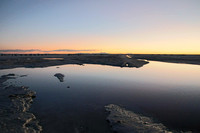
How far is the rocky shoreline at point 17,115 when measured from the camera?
21.4ft

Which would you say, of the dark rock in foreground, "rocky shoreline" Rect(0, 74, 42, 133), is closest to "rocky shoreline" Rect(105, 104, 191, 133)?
the dark rock in foreground

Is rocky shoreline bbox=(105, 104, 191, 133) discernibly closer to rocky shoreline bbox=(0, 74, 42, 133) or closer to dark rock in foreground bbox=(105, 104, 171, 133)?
dark rock in foreground bbox=(105, 104, 171, 133)

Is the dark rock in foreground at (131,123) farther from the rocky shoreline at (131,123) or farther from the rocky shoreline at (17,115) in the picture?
the rocky shoreline at (17,115)

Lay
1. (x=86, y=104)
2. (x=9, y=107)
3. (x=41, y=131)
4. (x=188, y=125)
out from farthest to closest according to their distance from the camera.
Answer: (x=86, y=104) → (x=9, y=107) → (x=188, y=125) → (x=41, y=131)

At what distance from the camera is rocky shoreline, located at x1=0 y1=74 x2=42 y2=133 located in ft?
21.4

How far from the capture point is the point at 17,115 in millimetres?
7867

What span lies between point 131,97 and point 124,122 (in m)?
4.50

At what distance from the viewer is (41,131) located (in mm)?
6410

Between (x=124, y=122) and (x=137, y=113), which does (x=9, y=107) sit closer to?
(x=124, y=122)

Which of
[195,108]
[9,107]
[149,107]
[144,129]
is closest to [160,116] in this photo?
[149,107]

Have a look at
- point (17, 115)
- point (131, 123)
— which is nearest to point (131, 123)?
point (131, 123)

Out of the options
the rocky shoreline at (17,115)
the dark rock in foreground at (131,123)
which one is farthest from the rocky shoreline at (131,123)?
the rocky shoreline at (17,115)

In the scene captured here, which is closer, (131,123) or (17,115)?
(131,123)

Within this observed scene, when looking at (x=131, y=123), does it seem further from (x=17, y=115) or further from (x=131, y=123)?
(x=17, y=115)
